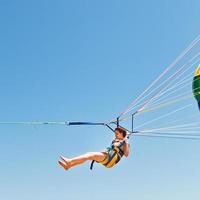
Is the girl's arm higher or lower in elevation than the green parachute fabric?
lower

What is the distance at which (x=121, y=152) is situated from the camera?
9633mm

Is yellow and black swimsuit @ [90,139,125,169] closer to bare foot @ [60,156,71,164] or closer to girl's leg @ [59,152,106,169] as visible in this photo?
girl's leg @ [59,152,106,169]

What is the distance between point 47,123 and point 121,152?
210cm

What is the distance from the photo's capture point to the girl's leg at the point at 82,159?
7900 mm

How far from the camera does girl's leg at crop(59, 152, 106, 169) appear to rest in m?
7.90

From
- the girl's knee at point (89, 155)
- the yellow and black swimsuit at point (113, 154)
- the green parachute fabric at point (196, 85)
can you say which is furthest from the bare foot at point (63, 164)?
the green parachute fabric at point (196, 85)

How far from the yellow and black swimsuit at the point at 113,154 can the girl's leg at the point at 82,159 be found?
0.15 m

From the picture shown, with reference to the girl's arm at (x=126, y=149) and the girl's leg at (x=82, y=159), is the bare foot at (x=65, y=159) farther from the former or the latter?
the girl's arm at (x=126, y=149)

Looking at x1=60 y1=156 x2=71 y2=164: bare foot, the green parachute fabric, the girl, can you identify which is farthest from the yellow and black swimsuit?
the green parachute fabric

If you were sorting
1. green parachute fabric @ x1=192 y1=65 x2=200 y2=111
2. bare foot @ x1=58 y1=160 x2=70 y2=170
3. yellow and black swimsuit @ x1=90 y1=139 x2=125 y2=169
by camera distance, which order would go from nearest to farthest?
bare foot @ x1=58 y1=160 x2=70 y2=170 → yellow and black swimsuit @ x1=90 y1=139 x2=125 y2=169 → green parachute fabric @ x1=192 y1=65 x2=200 y2=111

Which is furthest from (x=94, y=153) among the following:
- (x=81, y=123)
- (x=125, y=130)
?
(x=125, y=130)

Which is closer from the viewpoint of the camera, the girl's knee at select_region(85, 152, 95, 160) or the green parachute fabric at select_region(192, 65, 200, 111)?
the girl's knee at select_region(85, 152, 95, 160)

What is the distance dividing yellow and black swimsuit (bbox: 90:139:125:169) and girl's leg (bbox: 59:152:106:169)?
153mm

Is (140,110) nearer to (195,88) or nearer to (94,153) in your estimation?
(94,153)
